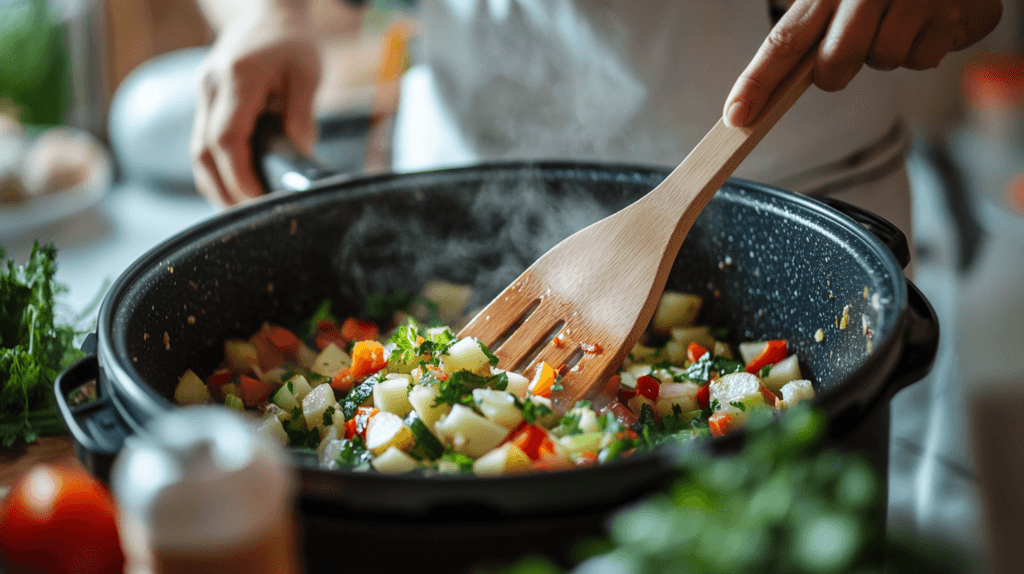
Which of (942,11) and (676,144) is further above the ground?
(942,11)

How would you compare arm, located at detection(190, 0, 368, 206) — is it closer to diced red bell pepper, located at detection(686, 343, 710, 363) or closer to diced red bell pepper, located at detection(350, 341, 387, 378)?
diced red bell pepper, located at detection(350, 341, 387, 378)

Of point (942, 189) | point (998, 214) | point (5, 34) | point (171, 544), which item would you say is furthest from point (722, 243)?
point (5, 34)

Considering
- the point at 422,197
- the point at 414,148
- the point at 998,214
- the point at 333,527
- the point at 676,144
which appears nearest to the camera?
the point at 333,527

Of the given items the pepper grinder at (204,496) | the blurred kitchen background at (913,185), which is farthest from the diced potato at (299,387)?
the blurred kitchen background at (913,185)

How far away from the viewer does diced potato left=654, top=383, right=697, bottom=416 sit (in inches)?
37.8

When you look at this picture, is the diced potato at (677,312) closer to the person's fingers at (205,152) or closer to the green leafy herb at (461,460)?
the green leafy herb at (461,460)

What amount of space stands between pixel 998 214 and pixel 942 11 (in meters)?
1.53

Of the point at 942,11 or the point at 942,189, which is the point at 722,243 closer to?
the point at 942,11

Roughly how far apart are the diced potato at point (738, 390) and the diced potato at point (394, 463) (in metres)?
0.40

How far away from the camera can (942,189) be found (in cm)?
253

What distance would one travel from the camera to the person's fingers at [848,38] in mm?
872

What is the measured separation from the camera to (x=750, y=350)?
1.07 m

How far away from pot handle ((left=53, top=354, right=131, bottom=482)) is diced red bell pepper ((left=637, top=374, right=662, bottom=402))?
2.00ft

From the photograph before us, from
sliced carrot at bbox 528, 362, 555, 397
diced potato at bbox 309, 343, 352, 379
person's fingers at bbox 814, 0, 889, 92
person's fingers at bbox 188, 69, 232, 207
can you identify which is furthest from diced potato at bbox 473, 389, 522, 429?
person's fingers at bbox 188, 69, 232, 207
